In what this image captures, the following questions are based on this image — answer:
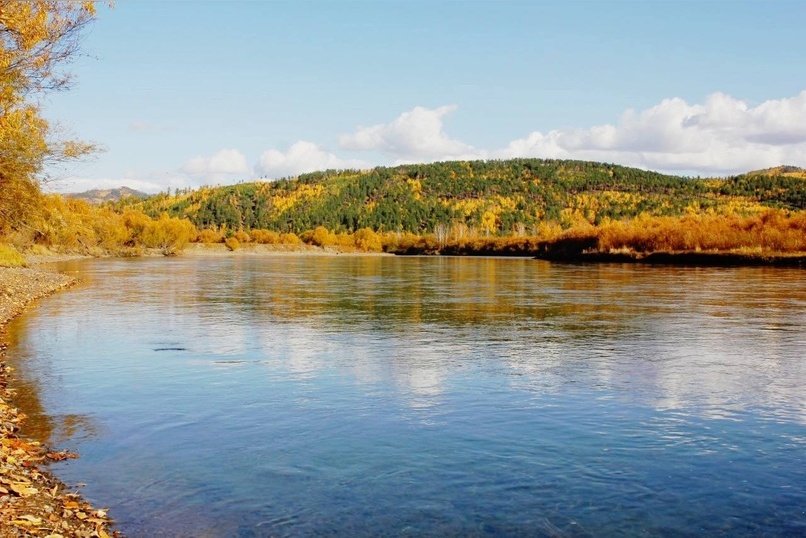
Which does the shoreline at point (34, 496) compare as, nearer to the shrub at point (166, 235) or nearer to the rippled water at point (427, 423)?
the rippled water at point (427, 423)

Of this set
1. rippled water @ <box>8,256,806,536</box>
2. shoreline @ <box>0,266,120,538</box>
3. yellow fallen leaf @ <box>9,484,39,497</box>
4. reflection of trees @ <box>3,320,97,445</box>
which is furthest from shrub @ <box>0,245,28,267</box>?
yellow fallen leaf @ <box>9,484,39,497</box>

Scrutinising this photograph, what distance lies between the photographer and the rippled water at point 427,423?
907 cm

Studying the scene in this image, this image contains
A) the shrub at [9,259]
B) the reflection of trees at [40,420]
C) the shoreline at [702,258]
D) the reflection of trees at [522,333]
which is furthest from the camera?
the shoreline at [702,258]

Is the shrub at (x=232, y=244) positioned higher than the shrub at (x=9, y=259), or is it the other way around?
the shrub at (x=232, y=244)

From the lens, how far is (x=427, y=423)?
1322cm

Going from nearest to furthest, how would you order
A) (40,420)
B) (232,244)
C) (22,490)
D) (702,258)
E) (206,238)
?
(22,490), (40,420), (702,258), (232,244), (206,238)

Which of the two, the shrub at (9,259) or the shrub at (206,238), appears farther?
the shrub at (206,238)

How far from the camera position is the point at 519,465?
1079cm

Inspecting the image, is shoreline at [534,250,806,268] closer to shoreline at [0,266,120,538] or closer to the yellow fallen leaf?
shoreline at [0,266,120,538]

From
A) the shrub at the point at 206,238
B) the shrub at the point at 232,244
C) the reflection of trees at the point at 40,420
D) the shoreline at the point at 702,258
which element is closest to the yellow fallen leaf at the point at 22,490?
the reflection of trees at the point at 40,420

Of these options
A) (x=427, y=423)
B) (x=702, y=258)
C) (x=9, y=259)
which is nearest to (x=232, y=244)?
(x=702, y=258)

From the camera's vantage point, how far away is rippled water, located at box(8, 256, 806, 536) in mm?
9070

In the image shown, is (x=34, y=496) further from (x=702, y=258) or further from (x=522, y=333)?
(x=702, y=258)

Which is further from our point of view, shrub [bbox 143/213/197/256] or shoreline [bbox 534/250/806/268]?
shrub [bbox 143/213/197/256]
